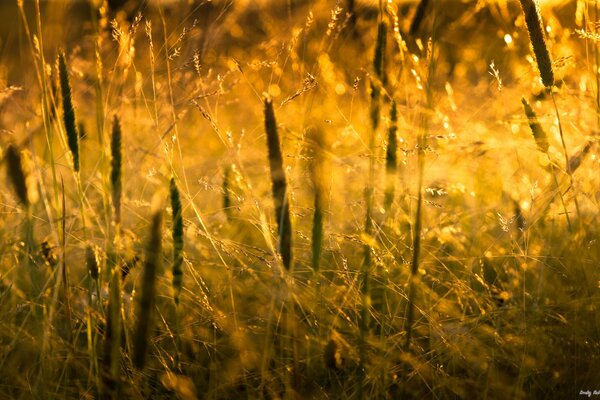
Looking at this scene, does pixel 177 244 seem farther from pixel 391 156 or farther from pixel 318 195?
pixel 391 156

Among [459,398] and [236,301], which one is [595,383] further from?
[236,301]

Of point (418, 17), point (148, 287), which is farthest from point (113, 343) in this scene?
point (418, 17)

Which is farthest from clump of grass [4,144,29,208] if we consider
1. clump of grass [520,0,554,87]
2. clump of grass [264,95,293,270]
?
clump of grass [520,0,554,87]

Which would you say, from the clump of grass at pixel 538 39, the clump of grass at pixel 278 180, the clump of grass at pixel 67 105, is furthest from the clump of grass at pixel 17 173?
the clump of grass at pixel 538 39

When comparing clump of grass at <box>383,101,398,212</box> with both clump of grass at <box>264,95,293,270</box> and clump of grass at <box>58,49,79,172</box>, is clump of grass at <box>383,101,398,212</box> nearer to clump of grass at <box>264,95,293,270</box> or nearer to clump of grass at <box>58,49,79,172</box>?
clump of grass at <box>264,95,293,270</box>

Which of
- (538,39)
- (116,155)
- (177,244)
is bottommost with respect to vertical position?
(177,244)

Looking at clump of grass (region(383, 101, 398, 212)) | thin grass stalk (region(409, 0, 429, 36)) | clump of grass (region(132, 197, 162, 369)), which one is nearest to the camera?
clump of grass (region(132, 197, 162, 369))

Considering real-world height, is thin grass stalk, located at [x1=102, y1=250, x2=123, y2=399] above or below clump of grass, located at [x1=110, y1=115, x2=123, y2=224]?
below

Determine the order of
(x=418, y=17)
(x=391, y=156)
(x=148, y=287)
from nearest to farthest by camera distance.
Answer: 1. (x=148, y=287)
2. (x=391, y=156)
3. (x=418, y=17)
